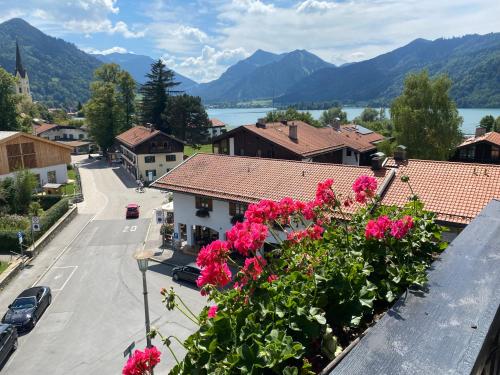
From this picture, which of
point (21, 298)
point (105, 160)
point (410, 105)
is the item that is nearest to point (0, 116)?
point (105, 160)

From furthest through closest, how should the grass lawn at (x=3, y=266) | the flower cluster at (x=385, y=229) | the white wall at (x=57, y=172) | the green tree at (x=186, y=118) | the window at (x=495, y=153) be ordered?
1. the green tree at (x=186, y=118)
2. the white wall at (x=57, y=172)
3. the window at (x=495, y=153)
4. the grass lawn at (x=3, y=266)
5. the flower cluster at (x=385, y=229)

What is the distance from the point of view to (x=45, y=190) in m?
44.5

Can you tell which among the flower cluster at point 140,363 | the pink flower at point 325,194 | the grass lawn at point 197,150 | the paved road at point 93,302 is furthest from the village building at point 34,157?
the flower cluster at point 140,363

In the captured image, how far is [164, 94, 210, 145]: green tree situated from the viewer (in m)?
79.7

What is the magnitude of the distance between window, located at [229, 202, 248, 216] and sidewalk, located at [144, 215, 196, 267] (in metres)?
4.41

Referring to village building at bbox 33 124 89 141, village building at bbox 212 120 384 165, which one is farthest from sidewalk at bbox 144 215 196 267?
village building at bbox 33 124 89 141

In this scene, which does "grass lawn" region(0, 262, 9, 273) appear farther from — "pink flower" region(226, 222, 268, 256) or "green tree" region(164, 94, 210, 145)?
"green tree" region(164, 94, 210, 145)

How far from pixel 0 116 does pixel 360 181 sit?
208 feet

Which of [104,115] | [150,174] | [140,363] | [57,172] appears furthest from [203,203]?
[104,115]

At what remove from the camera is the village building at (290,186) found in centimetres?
1819

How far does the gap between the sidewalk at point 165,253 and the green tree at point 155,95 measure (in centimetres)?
5536

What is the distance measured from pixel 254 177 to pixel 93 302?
1121 cm

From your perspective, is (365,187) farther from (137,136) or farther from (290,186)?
(137,136)

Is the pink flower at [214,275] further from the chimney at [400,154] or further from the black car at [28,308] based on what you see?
the chimney at [400,154]
